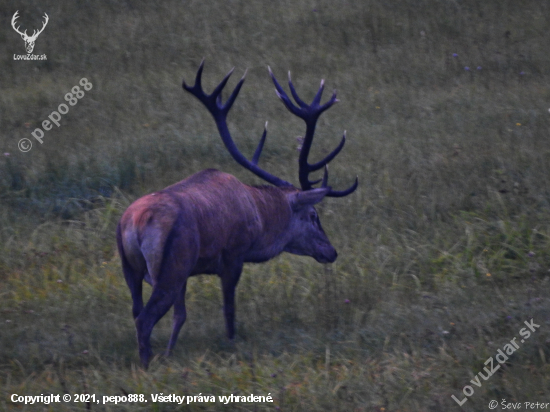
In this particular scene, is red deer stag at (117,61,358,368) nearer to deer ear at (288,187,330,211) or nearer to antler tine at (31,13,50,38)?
deer ear at (288,187,330,211)

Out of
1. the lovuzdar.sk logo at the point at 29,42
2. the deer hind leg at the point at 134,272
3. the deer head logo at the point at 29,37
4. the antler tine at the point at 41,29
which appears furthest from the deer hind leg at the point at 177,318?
the antler tine at the point at 41,29

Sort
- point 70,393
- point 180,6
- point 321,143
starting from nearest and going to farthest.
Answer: point 70,393 → point 321,143 → point 180,6

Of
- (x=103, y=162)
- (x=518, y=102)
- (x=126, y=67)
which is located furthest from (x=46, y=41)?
(x=518, y=102)

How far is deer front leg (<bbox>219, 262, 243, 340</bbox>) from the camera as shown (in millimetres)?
5434

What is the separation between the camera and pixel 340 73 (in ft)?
37.8

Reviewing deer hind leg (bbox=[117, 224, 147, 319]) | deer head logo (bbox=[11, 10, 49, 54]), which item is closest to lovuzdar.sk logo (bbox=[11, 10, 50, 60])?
deer head logo (bbox=[11, 10, 49, 54])

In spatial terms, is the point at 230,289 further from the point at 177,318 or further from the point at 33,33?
the point at 33,33

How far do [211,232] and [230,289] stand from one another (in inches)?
23.5

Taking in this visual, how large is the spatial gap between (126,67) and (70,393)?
873 cm

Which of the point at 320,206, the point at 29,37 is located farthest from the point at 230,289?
the point at 29,37

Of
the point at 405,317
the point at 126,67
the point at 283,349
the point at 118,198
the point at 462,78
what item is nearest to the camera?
the point at 283,349

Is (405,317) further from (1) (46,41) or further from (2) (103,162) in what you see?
(1) (46,41)

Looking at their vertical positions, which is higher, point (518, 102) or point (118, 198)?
point (518, 102)

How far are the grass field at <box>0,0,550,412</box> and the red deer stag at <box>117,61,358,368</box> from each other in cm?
38
